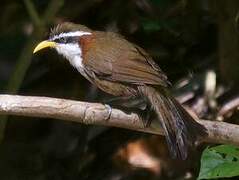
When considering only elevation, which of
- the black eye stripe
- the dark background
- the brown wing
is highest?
the black eye stripe

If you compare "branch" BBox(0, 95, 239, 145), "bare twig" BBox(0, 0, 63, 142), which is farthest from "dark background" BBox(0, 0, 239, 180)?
"branch" BBox(0, 95, 239, 145)

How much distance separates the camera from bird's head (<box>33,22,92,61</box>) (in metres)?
4.88

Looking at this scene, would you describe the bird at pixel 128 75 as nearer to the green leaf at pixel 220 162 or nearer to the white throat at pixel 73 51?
the white throat at pixel 73 51

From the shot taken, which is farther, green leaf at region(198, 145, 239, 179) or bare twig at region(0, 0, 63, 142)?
bare twig at region(0, 0, 63, 142)

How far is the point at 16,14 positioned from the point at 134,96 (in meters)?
2.92

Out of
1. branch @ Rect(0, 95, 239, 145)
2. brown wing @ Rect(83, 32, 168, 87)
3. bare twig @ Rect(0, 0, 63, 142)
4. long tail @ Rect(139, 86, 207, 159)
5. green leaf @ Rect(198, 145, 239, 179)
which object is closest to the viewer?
green leaf @ Rect(198, 145, 239, 179)

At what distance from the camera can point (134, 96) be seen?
15.5ft

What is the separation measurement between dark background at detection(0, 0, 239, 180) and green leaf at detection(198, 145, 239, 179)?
134 cm

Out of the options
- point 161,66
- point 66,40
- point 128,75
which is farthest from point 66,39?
point 161,66

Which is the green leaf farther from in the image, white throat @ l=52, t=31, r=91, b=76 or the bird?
white throat @ l=52, t=31, r=91, b=76

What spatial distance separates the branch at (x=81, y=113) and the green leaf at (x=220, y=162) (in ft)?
0.41

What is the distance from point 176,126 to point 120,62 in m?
0.71

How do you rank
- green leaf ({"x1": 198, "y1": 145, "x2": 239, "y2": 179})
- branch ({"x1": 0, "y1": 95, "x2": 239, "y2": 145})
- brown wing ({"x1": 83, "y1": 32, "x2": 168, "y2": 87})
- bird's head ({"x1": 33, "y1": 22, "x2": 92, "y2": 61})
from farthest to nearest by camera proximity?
bird's head ({"x1": 33, "y1": 22, "x2": 92, "y2": 61})
brown wing ({"x1": 83, "y1": 32, "x2": 168, "y2": 87})
branch ({"x1": 0, "y1": 95, "x2": 239, "y2": 145})
green leaf ({"x1": 198, "y1": 145, "x2": 239, "y2": 179})

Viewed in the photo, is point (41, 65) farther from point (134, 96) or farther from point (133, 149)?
point (134, 96)
